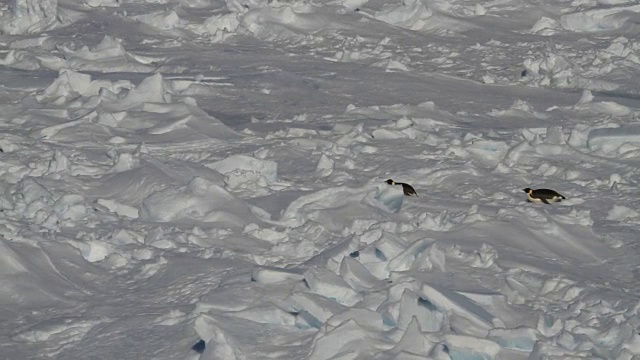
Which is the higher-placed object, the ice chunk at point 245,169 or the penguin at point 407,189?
the penguin at point 407,189

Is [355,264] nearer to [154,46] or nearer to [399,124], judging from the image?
[399,124]

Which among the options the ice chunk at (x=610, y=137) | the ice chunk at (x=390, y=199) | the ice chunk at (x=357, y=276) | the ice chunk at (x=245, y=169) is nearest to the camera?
the ice chunk at (x=357, y=276)

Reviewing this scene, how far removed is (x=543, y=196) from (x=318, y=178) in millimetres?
1296

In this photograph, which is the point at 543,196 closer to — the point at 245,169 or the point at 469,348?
the point at 245,169

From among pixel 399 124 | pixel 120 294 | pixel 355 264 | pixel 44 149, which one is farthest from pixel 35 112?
pixel 355 264

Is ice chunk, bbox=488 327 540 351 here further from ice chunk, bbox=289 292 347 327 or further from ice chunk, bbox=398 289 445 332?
ice chunk, bbox=289 292 347 327

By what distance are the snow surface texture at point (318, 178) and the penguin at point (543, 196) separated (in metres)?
0.06

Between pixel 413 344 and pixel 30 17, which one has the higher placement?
pixel 413 344

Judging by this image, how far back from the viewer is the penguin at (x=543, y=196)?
6.77 metres

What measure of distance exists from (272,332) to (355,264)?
609mm

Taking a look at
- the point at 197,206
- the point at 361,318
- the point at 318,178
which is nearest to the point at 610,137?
the point at 318,178

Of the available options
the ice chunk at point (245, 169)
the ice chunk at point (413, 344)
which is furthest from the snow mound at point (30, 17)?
Result: the ice chunk at point (413, 344)

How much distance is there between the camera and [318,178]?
723 cm

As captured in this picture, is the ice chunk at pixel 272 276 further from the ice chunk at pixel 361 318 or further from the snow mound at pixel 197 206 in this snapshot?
the snow mound at pixel 197 206
